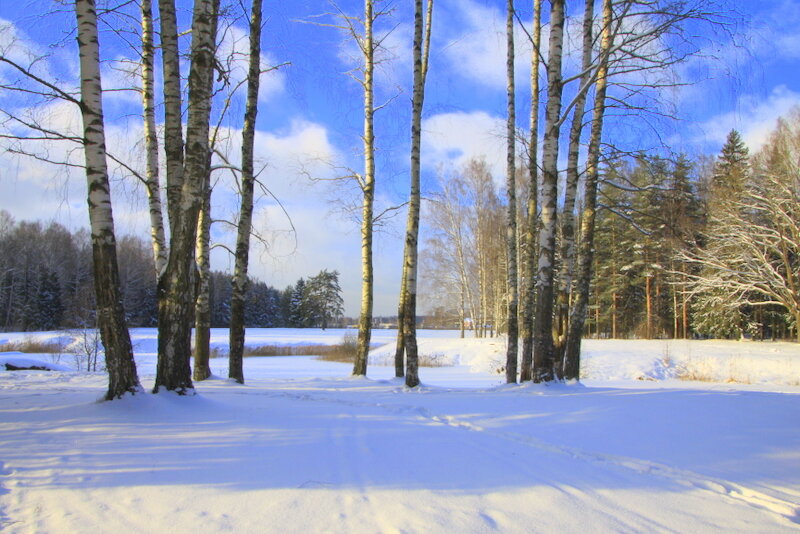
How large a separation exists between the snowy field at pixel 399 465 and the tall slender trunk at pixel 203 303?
3.49 m

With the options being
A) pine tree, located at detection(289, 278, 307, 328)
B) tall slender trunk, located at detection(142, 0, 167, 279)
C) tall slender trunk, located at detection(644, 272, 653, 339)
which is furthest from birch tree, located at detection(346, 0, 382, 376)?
pine tree, located at detection(289, 278, 307, 328)

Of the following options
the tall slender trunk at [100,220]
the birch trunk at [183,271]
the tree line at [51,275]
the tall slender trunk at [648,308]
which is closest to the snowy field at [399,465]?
the birch trunk at [183,271]

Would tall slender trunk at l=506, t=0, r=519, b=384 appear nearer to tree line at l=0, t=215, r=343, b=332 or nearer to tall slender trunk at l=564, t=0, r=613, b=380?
tall slender trunk at l=564, t=0, r=613, b=380

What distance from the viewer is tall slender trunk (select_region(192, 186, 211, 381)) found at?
8.62 m

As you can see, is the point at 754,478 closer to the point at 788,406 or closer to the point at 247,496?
the point at 788,406

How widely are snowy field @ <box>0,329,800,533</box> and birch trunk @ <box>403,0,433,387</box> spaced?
262 cm

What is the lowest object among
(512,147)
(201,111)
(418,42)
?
(201,111)

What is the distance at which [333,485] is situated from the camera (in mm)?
2713

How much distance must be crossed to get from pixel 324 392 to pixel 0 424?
153 inches

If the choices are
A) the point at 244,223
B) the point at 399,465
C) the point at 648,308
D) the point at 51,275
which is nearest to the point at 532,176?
the point at 244,223

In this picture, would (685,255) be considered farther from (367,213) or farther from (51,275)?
(51,275)

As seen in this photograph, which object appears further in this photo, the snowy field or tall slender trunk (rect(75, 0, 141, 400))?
tall slender trunk (rect(75, 0, 141, 400))

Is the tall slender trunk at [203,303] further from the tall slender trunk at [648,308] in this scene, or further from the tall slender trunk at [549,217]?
the tall slender trunk at [648,308]

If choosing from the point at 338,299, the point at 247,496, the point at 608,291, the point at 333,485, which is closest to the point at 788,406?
the point at 333,485
